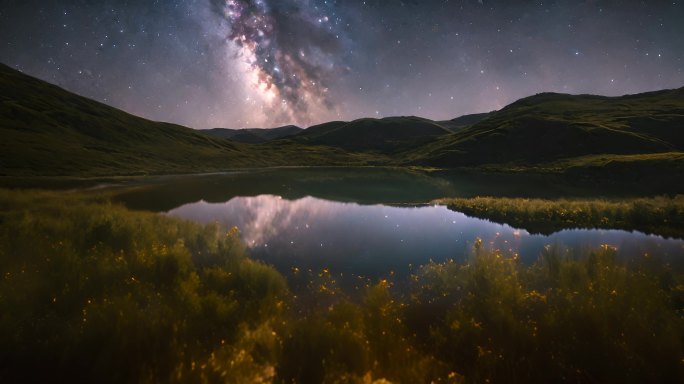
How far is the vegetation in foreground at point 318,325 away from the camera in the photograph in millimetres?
7480

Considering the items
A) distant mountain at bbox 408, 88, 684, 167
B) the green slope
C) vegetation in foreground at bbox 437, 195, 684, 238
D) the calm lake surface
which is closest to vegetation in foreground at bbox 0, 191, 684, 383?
the calm lake surface

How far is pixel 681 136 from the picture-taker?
11619 cm

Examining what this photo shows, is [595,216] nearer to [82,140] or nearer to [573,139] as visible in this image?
[573,139]

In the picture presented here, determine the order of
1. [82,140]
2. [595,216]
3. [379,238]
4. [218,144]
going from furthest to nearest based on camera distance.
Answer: [218,144] < [82,140] < [595,216] < [379,238]

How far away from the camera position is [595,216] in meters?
29.4

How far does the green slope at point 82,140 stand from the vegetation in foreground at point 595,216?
8285cm

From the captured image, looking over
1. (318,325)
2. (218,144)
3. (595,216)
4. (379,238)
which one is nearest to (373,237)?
(379,238)

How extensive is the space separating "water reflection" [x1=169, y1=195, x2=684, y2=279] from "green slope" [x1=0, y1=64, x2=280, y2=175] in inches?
2522

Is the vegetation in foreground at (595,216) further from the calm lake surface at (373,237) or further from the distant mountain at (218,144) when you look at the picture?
the distant mountain at (218,144)

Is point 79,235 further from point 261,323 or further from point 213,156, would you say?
point 213,156

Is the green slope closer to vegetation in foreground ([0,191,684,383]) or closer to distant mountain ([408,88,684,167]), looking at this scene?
vegetation in foreground ([0,191,684,383])

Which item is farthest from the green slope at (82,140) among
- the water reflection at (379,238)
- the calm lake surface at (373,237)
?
the water reflection at (379,238)

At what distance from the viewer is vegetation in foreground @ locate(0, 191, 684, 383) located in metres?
7.48

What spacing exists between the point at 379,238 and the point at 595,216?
19611 mm
